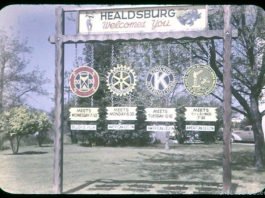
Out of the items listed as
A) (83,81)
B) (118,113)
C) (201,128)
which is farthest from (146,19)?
(201,128)

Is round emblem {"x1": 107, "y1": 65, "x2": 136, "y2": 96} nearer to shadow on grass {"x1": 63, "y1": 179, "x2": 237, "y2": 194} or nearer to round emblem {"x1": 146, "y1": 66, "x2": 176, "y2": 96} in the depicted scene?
round emblem {"x1": 146, "y1": 66, "x2": 176, "y2": 96}

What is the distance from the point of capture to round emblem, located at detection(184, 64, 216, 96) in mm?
9016

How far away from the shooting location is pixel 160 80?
31.9 ft

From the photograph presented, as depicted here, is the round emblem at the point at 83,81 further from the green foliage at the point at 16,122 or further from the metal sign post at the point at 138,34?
the green foliage at the point at 16,122

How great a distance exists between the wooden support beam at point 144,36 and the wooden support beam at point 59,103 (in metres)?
0.21

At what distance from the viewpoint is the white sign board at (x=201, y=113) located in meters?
8.75

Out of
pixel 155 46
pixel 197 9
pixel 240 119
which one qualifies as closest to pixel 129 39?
pixel 197 9

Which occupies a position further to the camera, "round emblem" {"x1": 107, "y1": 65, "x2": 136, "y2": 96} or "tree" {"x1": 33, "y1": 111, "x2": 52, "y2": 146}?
"tree" {"x1": 33, "y1": 111, "x2": 52, "y2": 146}

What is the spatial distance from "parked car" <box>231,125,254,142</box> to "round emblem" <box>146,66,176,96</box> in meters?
21.4

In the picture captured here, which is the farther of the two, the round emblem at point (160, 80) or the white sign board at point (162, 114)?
the round emblem at point (160, 80)

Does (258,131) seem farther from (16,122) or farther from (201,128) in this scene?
(16,122)

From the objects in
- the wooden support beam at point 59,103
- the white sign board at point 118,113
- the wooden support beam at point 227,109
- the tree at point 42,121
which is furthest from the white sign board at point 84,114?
the tree at point 42,121

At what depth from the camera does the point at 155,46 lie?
13.7 metres

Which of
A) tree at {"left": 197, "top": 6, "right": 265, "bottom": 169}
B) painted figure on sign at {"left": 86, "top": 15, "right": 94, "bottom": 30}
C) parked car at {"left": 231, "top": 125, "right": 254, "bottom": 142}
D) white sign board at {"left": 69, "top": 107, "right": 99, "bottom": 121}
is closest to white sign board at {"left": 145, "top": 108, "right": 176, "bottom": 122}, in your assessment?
white sign board at {"left": 69, "top": 107, "right": 99, "bottom": 121}
